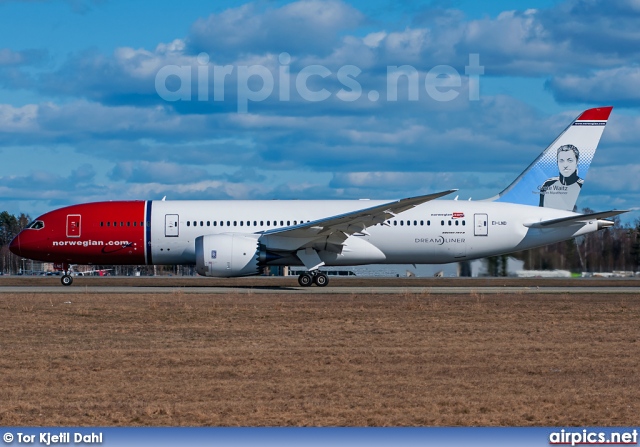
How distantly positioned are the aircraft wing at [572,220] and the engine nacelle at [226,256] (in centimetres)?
1058

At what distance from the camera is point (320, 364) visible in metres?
13.4

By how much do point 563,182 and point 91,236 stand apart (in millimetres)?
18543

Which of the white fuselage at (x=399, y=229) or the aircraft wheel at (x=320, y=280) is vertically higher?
the white fuselage at (x=399, y=229)

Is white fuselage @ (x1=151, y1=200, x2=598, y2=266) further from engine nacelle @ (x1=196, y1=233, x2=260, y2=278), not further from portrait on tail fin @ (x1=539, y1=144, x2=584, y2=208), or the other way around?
engine nacelle @ (x1=196, y1=233, x2=260, y2=278)

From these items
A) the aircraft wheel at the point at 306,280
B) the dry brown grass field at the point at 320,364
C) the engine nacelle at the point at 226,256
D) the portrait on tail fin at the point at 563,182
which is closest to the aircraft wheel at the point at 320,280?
the aircraft wheel at the point at 306,280

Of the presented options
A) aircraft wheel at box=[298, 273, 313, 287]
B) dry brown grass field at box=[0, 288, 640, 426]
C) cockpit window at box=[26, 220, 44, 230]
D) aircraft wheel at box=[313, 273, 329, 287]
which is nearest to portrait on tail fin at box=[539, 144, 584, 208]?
aircraft wheel at box=[313, 273, 329, 287]

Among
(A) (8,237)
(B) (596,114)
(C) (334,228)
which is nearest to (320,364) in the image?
(C) (334,228)

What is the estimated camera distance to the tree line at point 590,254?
3722 cm

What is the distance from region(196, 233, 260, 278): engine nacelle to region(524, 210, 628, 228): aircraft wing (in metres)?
10.6

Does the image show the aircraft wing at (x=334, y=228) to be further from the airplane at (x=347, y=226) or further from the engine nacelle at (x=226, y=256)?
the engine nacelle at (x=226, y=256)

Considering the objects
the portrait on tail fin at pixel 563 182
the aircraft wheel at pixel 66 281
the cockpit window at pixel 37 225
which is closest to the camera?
the cockpit window at pixel 37 225

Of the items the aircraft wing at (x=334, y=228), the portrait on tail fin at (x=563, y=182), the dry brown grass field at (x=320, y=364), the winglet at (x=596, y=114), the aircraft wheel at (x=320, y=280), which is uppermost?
the winglet at (x=596, y=114)

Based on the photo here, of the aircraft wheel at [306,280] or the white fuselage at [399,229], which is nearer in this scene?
the aircraft wheel at [306,280]

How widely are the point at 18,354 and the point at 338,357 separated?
17.4ft
